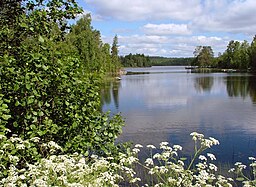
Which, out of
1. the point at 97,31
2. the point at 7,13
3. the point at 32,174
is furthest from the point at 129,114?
the point at 97,31

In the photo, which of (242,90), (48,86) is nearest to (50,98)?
(48,86)

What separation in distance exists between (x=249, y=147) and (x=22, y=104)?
37.8 feet

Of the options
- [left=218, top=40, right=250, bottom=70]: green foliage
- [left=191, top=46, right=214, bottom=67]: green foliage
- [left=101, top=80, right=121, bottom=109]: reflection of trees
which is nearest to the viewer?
[left=101, top=80, right=121, bottom=109]: reflection of trees

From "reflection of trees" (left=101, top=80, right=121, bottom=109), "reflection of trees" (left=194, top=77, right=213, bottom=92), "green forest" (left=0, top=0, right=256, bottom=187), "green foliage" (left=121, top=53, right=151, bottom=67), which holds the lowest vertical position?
"reflection of trees" (left=194, top=77, right=213, bottom=92)

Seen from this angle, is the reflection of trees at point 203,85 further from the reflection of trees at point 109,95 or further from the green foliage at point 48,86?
the green foliage at point 48,86

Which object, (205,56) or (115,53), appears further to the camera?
(205,56)

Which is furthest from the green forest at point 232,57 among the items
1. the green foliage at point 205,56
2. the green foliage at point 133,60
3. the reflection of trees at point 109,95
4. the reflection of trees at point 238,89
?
the reflection of trees at point 109,95

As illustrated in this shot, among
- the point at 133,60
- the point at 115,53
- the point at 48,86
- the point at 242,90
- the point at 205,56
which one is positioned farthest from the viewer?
the point at 133,60

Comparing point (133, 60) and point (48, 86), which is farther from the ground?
point (133, 60)

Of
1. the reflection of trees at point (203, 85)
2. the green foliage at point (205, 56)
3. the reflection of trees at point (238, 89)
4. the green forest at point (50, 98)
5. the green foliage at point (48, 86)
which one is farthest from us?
the green foliage at point (205, 56)

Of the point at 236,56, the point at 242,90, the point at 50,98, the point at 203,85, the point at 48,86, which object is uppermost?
the point at 236,56

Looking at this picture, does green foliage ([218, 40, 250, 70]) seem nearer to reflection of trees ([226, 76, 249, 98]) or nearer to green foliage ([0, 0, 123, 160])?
reflection of trees ([226, 76, 249, 98])

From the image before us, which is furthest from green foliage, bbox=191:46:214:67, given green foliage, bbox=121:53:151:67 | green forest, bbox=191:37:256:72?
green foliage, bbox=121:53:151:67

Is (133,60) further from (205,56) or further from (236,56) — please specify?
(236,56)
